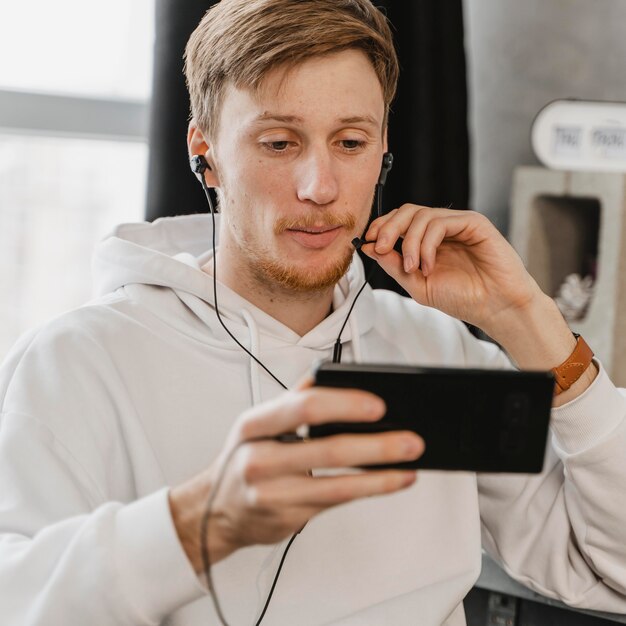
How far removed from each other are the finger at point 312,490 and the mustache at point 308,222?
22.3 inches

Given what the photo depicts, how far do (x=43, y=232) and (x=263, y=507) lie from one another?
1.52 m

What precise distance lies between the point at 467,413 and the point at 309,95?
58cm

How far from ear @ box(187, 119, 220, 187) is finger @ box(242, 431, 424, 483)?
0.72 metres

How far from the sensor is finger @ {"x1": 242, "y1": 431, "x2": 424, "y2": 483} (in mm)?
752

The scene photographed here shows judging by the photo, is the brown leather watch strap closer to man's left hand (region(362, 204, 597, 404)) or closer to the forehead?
man's left hand (region(362, 204, 597, 404))

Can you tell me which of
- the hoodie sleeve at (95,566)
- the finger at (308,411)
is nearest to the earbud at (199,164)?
the hoodie sleeve at (95,566)

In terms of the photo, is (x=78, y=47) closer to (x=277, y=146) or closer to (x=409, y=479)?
(x=277, y=146)

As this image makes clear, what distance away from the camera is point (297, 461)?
0.75m

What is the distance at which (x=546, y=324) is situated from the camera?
130cm

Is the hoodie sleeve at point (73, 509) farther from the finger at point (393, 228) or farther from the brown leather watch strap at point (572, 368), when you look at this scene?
the brown leather watch strap at point (572, 368)

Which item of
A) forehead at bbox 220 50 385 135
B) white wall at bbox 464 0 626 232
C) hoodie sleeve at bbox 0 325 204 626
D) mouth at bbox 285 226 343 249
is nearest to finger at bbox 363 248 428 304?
mouth at bbox 285 226 343 249

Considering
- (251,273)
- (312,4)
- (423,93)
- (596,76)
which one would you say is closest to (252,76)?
(312,4)

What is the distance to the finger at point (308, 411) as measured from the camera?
2.43 ft

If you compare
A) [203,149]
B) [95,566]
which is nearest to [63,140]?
[203,149]
